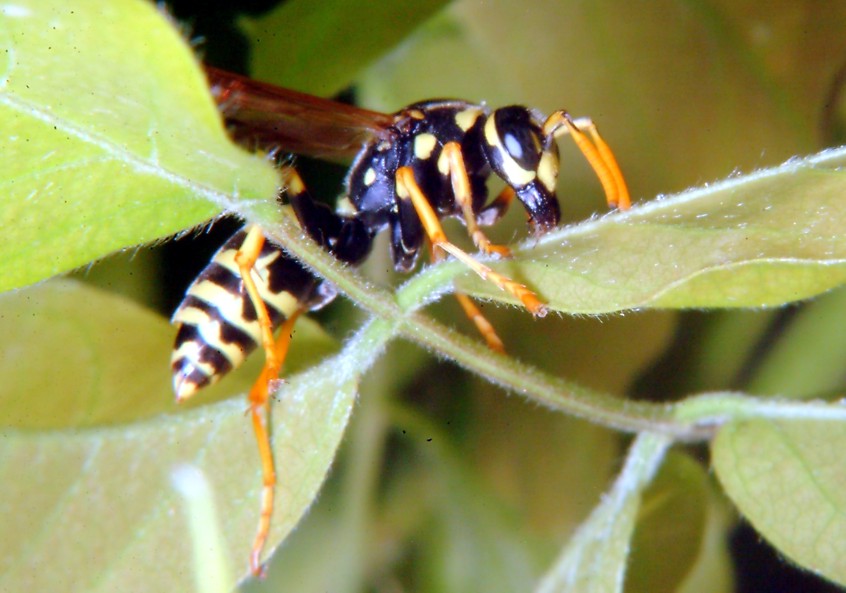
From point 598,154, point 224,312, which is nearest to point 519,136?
point 598,154

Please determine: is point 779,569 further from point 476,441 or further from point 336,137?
point 336,137

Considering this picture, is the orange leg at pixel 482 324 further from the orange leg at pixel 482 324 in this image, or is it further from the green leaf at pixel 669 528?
the green leaf at pixel 669 528

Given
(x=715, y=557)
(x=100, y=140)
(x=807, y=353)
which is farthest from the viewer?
(x=807, y=353)

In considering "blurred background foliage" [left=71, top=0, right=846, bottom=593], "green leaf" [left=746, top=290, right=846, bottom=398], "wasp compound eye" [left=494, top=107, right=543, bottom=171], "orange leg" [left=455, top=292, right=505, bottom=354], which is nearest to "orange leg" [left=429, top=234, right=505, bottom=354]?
"orange leg" [left=455, top=292, right=505, bottom=354]

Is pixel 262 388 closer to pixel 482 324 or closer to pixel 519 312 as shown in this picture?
pixel 482 324

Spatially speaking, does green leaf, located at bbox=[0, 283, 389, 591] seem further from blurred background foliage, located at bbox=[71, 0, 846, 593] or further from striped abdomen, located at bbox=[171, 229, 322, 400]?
blurred background foliage, located at bbox=[71, 0, 846, 593]

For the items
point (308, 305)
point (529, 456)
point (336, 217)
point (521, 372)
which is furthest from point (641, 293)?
point (529, 456)

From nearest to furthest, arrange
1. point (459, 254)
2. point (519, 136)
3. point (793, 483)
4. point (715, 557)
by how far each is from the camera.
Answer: point (459, 254)
point (793, 483)
point (519, 136)
point (715, 557)
